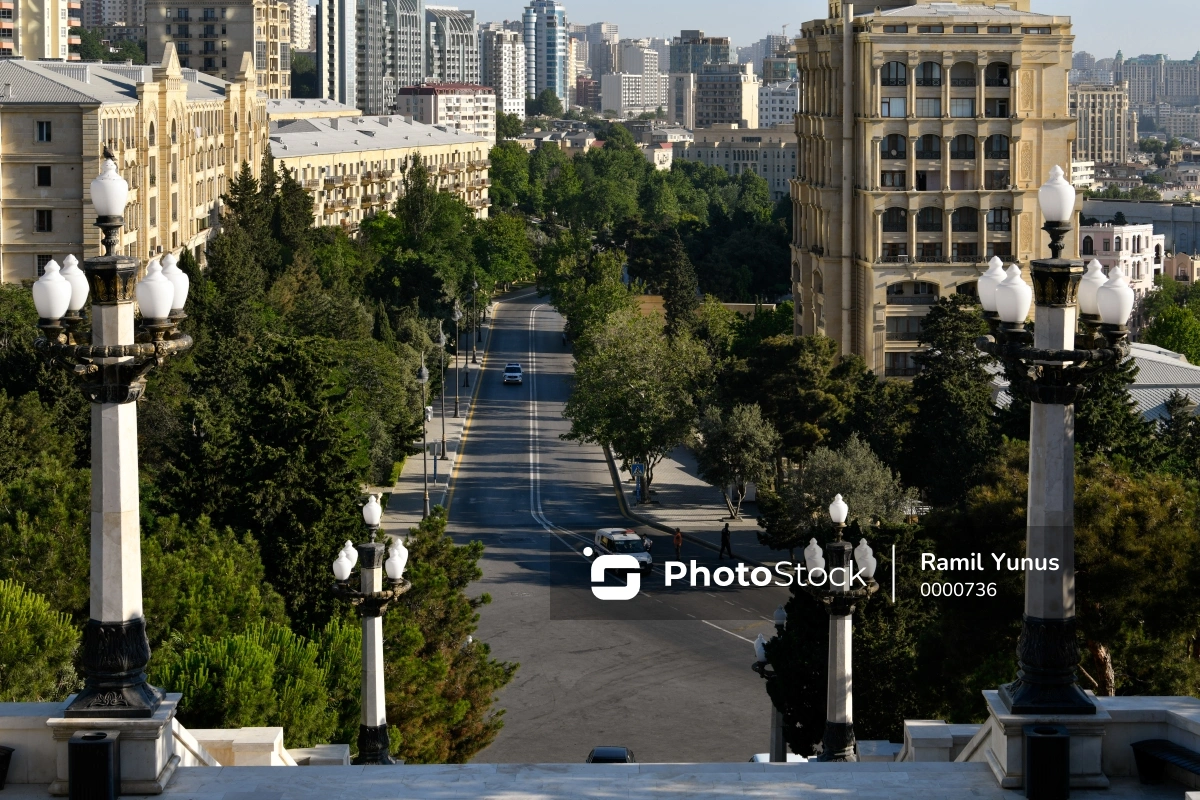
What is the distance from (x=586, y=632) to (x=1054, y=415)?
1294 inches

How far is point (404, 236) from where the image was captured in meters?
116

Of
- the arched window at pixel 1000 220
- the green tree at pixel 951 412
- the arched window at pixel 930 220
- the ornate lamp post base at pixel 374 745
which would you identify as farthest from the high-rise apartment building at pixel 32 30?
the ornate lamp post base at pixel 374 745

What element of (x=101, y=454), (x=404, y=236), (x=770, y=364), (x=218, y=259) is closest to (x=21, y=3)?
(x=404, y=236)

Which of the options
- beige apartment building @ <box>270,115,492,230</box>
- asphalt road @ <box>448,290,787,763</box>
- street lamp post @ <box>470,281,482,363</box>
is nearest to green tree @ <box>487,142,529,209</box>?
beige apartment building @ <box>270,115,492,230</box>

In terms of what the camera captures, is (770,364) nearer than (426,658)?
No

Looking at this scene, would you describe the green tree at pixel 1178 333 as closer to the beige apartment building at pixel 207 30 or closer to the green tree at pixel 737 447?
the green tree at pixel 737 447

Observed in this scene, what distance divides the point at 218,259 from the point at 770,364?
24.9 metres

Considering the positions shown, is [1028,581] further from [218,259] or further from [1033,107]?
[1033,107]

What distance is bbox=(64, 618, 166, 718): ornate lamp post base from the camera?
17641 mm

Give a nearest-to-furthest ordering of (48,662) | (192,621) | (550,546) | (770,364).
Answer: (48,662)
(192,621)
(550,546)
(770,364)

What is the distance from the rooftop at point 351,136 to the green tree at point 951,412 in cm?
6157

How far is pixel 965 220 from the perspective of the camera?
283 feet

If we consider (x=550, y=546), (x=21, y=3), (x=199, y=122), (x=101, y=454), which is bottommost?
(x=550, y=546)

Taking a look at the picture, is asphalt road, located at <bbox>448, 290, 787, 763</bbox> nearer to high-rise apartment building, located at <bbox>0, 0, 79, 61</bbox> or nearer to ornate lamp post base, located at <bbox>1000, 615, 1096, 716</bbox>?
ornate lamp post base, located at <bbox>1000, 615, 1096, 716</bbox>
